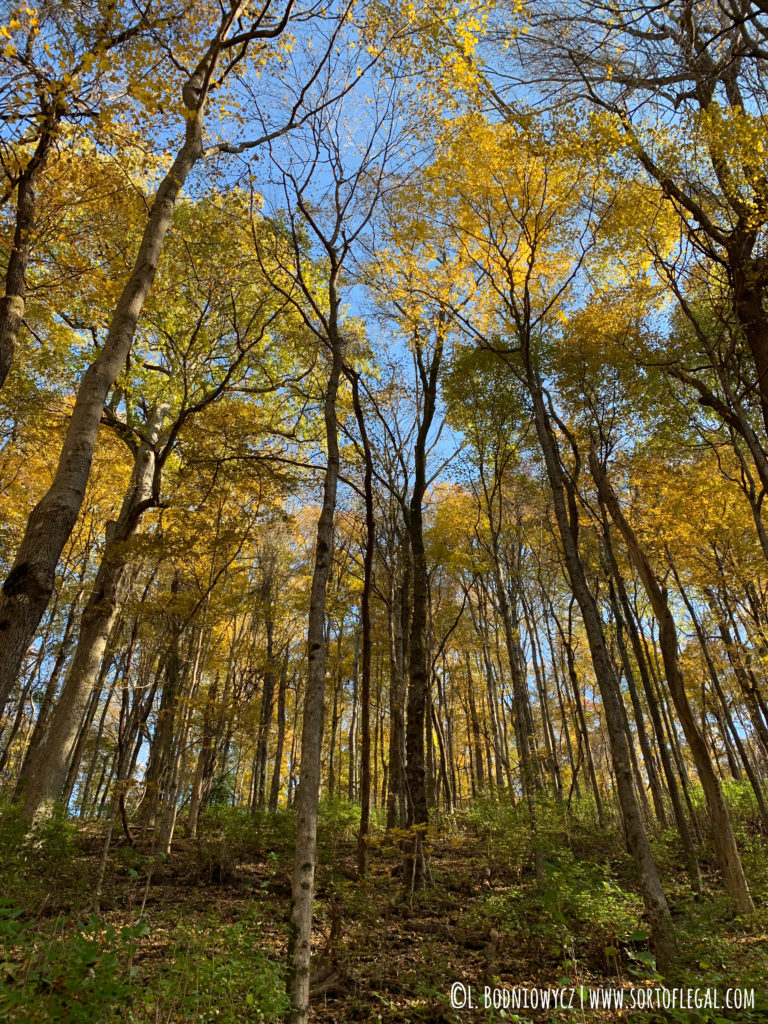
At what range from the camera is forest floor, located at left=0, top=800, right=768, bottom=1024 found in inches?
100

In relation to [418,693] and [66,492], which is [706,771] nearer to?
[418,693]

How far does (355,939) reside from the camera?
187 inches

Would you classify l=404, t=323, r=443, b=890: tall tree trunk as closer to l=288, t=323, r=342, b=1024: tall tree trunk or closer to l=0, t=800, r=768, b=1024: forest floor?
l=0, t=800, r=768, b=1024: forest floor

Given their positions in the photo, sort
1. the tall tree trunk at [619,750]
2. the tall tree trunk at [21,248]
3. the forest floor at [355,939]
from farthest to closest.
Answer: the tall tree trunk at [21,248] < the tall tree trunk at [619,750] < the forest floor at [355,939]

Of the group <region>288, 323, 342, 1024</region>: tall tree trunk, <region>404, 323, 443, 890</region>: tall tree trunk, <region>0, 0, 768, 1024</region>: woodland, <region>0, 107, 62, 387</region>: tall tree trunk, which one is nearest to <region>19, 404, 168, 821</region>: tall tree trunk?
<region>0, 0, 768, 1024</region>: woodland

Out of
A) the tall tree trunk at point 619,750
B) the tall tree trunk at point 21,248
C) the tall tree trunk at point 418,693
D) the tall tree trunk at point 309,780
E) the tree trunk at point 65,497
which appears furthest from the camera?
the tall tree trunk at point 418,693

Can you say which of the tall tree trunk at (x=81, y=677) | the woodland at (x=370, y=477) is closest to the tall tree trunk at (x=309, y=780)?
the woodland at (x=370, y=477)

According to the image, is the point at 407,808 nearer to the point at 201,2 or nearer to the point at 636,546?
the point at 636,546

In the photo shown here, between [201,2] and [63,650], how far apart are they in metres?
11.4

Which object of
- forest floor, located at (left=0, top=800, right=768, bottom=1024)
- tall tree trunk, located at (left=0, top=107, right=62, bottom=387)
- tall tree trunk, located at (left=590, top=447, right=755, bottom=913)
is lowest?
forest floor, located at (left=0, top=800, right=768, bottom=1024)

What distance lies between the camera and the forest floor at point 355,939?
255 cm

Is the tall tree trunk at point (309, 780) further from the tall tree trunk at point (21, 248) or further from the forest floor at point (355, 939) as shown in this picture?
the tall tree trunk at point (21, 248)

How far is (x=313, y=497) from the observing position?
33.7 feet

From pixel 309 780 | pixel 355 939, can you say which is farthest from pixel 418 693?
pixel 309 780
